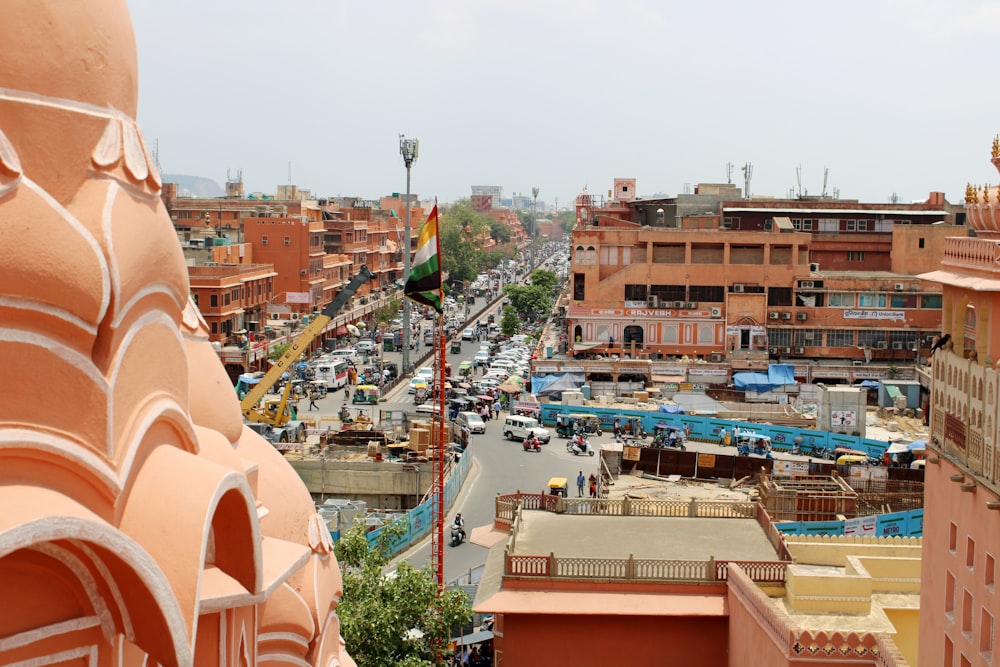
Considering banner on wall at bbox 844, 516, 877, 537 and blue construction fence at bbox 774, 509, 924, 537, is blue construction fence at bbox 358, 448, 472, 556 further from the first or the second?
banner on wall at bbox 844, 516, 877, 537

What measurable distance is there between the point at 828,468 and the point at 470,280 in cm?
6696

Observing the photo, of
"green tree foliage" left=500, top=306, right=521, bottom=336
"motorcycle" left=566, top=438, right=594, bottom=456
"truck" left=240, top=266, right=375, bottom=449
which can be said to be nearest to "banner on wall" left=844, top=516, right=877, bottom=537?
"motorcycle" left=566, top=438, right=594, bottom=456

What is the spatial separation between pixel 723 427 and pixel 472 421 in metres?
8.45

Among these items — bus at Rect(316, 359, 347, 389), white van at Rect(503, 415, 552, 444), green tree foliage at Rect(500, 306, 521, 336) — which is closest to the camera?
white van at Rect(503, 415, 552, 444)

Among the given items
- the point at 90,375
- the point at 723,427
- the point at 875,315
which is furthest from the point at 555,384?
the point at 90,375

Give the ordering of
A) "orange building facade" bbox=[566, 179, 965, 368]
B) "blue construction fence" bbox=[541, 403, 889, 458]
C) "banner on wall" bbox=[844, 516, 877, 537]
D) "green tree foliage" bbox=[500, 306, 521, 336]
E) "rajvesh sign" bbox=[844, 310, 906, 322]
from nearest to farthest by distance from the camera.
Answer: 1. "banner on wall" bbox=[844, 516, 877, 537]
2. "blue construction fence" bbox=[541, 403, 889, 458]
3. "rajvesh sign" bbox=[844, 310, 906, 322]
4. "orange building facade" bbox=[566, 179, 965, 368]
5. "green tree foliage" bbox=[500, 306, 521, 336]

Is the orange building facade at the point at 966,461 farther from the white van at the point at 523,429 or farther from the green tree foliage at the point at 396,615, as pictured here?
the white van at the point at 523,429

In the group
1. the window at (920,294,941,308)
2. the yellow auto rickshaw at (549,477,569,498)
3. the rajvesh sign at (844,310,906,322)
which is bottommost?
the yellow auto rickshaw at (549,477,569,498)

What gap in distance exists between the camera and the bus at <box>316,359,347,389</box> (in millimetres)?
50656

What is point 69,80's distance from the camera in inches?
269

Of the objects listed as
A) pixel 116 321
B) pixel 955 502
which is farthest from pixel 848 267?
pixel 116 321

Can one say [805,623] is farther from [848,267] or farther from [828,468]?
[848,267]

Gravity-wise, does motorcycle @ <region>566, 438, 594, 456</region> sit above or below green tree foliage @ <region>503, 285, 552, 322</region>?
below

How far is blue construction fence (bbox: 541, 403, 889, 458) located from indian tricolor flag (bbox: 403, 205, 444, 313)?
21.1 meters
